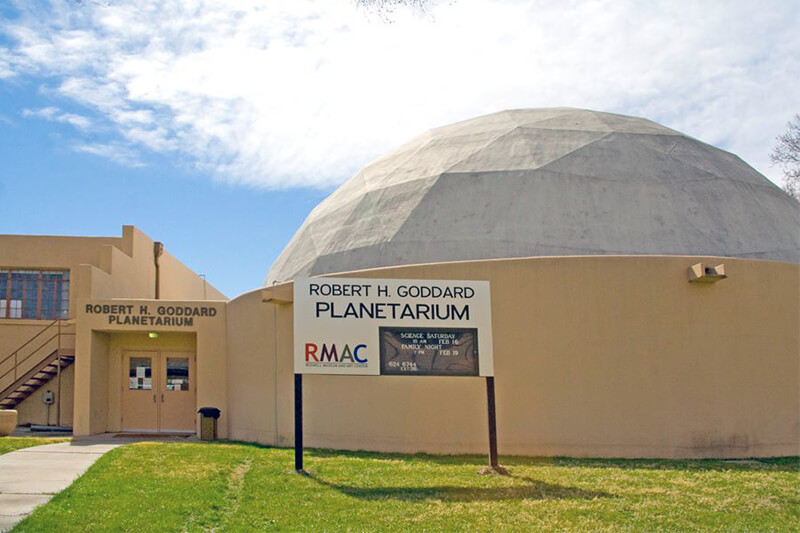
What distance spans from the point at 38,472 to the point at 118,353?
26.4 ft

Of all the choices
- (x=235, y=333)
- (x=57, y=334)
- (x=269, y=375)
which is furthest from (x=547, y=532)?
(x=57, y=334)

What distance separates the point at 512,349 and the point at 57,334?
42.1 feet

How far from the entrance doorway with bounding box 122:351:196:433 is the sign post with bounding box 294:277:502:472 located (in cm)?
772

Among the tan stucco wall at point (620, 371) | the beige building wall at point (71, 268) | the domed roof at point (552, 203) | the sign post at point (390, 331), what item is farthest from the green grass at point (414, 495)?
the beige building wall at point (71, 268)

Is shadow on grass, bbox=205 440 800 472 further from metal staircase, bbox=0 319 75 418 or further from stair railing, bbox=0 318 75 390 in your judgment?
stair railing, bbox=0 318 75 390

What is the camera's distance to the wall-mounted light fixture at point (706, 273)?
1455 centimetres

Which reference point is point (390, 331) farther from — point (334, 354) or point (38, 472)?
point (38, 472)

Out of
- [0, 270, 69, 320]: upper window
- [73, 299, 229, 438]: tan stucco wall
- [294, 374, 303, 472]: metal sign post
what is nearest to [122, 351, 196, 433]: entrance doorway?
[73, 299, 229, 438]: tan stucco wall

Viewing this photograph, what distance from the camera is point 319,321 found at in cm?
1296

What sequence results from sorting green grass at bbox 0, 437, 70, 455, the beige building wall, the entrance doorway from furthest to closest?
the beige building wall, the entrance doorway, green grass at bbox 0, 437, 70, 455

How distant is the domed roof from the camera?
1814cm

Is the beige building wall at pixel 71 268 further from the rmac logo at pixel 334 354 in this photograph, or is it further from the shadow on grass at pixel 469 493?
the shadow on grass at pixel 469 493

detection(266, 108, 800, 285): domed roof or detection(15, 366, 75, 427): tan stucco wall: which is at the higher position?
detection(266, 108, 800, 285): domed roof

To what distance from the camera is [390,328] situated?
13.0 meters
